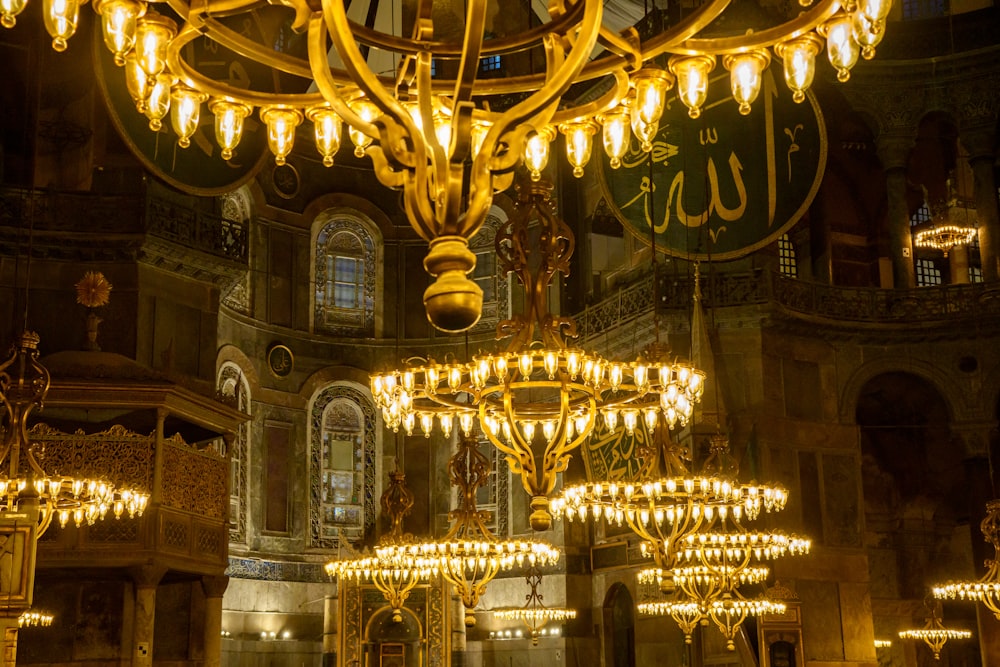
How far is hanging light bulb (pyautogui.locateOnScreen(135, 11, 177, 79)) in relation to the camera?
3.98 metres

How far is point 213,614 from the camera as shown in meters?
13.7

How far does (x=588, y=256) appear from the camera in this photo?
18578 mm

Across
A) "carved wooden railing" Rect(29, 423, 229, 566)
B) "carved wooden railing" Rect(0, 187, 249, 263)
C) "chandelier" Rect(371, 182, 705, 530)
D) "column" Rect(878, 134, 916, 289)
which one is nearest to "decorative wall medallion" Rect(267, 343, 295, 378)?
"carved wooden railing" Rect(0, 187, 249, 263)

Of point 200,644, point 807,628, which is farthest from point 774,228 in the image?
point 200,644

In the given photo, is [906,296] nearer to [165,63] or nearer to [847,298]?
[847,298]

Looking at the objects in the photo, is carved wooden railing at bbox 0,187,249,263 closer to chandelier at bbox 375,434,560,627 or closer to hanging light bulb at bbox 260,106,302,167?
chandelier at bbox 375,434,560,627

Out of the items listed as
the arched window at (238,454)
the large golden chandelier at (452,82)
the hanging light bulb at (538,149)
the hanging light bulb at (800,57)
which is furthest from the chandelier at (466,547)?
the hanging light bulb at (800,57)

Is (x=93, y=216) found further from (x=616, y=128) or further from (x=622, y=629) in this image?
(x=616, y=128)

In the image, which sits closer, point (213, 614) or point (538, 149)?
point (538, 149)

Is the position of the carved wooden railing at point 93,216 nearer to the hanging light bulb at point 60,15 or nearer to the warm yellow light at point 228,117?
the warm yellow light at point 228,117

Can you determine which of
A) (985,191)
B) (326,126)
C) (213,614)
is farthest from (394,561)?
(985,191)

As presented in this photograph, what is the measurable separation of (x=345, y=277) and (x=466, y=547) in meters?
9.16

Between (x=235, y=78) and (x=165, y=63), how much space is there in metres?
10.3

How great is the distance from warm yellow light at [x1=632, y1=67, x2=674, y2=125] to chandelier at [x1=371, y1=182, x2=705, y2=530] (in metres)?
2.53
